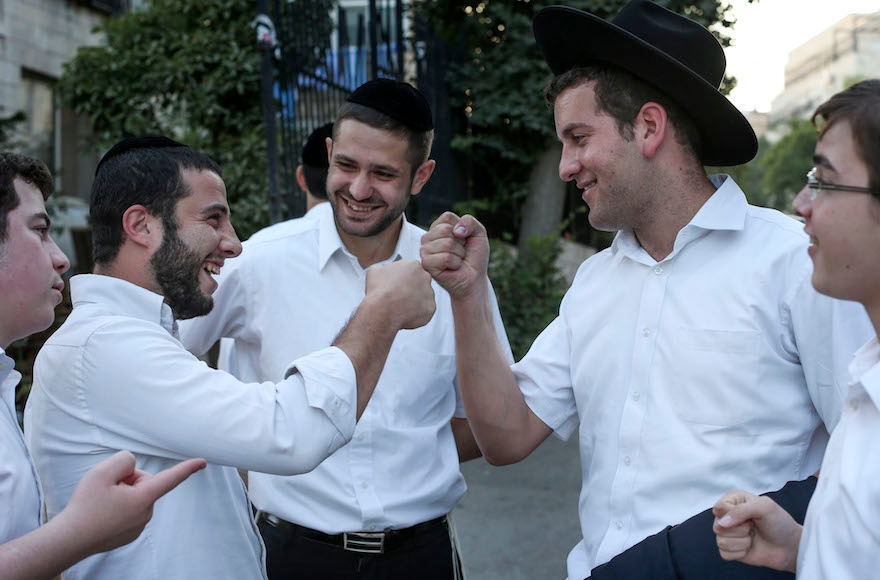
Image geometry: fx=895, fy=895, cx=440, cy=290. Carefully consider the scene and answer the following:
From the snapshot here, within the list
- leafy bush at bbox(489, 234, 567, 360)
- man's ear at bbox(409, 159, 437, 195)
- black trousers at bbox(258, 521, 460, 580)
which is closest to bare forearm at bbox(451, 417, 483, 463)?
black trousers at bbox(258, 521, 460, 580)

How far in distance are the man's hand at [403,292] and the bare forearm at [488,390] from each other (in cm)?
28

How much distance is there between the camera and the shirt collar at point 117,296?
2094 millimetres

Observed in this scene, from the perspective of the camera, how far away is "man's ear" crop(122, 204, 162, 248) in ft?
7.18

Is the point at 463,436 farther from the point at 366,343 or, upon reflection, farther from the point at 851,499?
the point at 851,499

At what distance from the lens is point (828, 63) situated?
87.4 m

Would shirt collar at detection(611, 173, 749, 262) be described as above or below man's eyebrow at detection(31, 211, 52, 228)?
above

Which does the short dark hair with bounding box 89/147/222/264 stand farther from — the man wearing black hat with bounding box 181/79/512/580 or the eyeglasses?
the eyeglasses

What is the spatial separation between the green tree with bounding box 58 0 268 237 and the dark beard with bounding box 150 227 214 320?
5.49 m

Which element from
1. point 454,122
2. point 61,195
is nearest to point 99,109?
point 61,195

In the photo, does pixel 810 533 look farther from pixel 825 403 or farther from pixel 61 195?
pixel 61 195

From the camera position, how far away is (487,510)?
5.83 metres

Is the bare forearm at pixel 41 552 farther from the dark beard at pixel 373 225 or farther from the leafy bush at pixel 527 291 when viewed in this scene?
the leafy bush at pixel 527 291

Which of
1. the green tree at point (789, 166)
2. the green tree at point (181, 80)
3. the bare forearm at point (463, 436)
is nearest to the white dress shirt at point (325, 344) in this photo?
the bare forearm at point (463, 436)

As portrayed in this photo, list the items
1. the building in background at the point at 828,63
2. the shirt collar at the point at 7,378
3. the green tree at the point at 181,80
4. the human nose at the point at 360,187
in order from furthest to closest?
1. the building in background at the point at 828,63
2. the green tree at the point at 181,80
3. the human nose at the point at 360,187
4. the shirt collar at the point at 7,378
